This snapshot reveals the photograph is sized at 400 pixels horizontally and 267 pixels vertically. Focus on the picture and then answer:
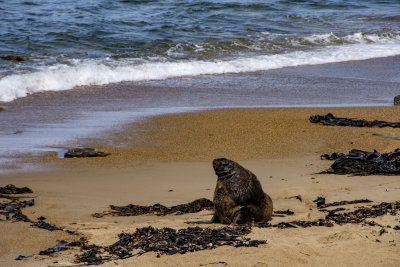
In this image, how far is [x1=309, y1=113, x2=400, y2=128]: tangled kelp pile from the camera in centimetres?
963

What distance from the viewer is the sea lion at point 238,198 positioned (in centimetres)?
530

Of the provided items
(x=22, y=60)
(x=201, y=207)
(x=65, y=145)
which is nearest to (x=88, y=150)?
(x=65, y=145)

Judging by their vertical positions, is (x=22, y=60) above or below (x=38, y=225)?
above

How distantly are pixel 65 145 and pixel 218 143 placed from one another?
2.50 meters

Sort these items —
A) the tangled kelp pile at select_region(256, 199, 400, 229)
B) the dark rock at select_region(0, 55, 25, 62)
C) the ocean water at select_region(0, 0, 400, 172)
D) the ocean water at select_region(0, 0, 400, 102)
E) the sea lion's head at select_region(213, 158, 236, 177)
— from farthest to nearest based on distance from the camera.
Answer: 1. the dark rock at select_region(0, 55, 25, 62)
2. the ocean water at select_region(0, 0, 400, 102)
3. the ocean water at select_region(0, 0, 400, 172)
4. the sea lion's head at select_region(213, 158, 236, 177)
5. the tangled kelp pile at select_region(256, 199, 400, 229)

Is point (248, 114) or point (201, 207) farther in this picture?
point (248, 114)

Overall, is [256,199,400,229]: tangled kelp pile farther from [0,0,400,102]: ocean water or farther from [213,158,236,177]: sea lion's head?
[0,0,400,102]: ocean water

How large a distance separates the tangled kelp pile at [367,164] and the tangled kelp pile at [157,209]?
2.16m

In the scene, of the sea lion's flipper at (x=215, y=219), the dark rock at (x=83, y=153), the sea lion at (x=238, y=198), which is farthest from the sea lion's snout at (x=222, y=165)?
the dark rock at (x=83, y=153)

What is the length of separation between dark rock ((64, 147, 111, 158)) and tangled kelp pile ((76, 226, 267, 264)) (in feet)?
11.2

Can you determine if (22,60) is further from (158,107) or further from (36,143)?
(36,143)

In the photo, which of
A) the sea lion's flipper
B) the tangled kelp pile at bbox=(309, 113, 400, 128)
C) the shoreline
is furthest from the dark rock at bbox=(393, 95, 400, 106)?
the sea lion's flipper

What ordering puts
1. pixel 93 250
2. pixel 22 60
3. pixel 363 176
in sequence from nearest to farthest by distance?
1. pixel 93 250
2. pixel 363 176
3. pixel 22 60

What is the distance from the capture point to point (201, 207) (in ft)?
19.6
